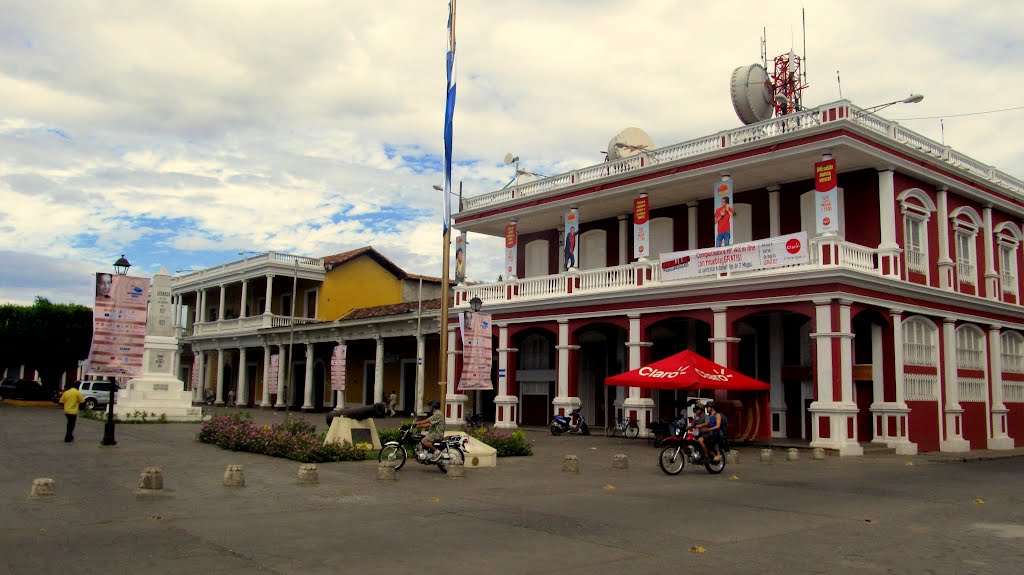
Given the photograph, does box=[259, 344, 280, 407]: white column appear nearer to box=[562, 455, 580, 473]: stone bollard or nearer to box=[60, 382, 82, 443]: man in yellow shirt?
box=[60, 382, 82, 443]: man in yellow shirt

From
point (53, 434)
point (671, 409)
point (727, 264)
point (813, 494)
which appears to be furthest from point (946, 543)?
point (53, 434)

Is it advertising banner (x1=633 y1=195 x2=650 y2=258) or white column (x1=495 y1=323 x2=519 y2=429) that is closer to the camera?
advertising banner (x1=633 y1=195 x2=650 y2=258)

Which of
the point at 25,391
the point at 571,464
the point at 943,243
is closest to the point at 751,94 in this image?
the point at 943,243

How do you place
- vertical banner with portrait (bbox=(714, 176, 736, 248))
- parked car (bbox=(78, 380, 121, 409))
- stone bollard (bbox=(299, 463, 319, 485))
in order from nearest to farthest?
stone bollard (bbox=(299, 463, 319, 485)) → vertical banner with portrait (bbox=(714, 176, 736, 248)) → parked car (bbox=(78, 380, 121, 409))

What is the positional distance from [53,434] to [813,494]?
2005cm

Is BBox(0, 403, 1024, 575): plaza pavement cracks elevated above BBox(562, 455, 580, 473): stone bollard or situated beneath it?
situated beneath

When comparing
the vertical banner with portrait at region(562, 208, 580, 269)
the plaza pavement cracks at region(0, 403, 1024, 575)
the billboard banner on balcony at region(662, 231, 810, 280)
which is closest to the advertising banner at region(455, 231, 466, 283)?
the vertical banner with portrait at region(562, 208, 580, 269)

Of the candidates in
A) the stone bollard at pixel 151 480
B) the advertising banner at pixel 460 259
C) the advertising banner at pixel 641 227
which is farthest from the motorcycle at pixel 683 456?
the advertising banner at pixel 460 259

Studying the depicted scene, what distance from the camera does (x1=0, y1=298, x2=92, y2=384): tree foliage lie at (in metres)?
55.7

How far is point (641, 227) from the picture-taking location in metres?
27.7

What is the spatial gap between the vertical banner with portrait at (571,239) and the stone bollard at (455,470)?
Result: 15.3 meters

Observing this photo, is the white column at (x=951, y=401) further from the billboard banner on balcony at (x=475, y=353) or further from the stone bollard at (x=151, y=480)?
the stone bollard at (x=151, y=480)

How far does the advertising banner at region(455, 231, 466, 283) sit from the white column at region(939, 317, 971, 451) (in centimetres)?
1683

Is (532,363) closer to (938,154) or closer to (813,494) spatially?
(938,154)
